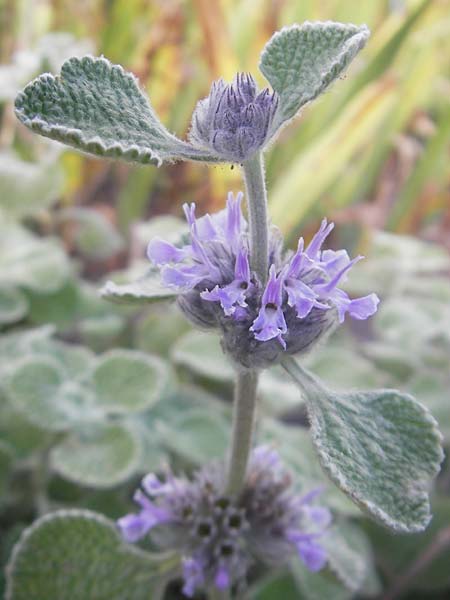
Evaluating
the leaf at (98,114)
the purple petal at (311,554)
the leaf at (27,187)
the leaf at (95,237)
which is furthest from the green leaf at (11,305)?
the leaf at (98,114)

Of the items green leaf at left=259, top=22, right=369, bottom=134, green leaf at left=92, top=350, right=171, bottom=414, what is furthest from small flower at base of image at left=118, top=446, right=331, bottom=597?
green leaf at left=259, top=22, right=369, bottom=134

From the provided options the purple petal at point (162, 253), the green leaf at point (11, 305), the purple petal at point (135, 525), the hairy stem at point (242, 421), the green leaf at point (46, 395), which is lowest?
the green leaf at point (11, 305)

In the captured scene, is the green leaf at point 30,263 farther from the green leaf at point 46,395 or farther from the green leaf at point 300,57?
the green leaf at point 300,57

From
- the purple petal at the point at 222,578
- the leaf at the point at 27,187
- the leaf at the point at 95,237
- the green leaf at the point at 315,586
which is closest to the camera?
the purple petal at the point at 222,578

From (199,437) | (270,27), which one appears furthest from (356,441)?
(270,27)

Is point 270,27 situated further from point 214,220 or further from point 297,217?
point 214,220

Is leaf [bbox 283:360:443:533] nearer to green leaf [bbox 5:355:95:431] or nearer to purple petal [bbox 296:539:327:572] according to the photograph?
purple petal [bbox 296:539:327:572]

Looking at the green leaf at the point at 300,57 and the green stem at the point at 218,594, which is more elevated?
the green leaf at the point at 300,57

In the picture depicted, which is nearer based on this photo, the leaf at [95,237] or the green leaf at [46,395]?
the green leaf at [46,395]
